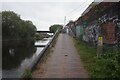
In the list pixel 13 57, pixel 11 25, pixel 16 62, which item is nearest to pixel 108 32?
pixel 16 62

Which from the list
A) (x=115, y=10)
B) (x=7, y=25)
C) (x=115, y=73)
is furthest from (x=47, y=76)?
(x=7, y=25)

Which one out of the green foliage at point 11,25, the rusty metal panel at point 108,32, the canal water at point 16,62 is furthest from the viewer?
the green foliage at point 11,25

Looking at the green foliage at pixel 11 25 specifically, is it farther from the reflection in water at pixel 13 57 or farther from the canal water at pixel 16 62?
the canal water at pixel 16 62

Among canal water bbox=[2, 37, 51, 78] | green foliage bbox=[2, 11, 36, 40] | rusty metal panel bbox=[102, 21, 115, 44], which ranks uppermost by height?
green foliage bbox=[2, 11, 36, 40]

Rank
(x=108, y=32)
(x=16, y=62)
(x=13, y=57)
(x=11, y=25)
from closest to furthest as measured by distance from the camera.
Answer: (x=108, y=32), (x=16, y=62), (x=13, y=57), (x=11, y=25)

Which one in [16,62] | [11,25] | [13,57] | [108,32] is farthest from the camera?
[11,25]

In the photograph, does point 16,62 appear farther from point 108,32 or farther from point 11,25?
point 11,25

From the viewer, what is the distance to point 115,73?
8453 millimetres

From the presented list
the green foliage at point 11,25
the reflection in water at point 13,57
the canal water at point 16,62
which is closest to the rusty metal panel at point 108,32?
the canal water at point 16,62

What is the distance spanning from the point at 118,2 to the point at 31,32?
104m

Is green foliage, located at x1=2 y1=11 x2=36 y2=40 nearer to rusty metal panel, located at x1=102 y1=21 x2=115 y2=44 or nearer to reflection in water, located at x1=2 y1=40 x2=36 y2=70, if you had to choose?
reflection in water, located at x1=2 y1=40 x2=36 y2=70

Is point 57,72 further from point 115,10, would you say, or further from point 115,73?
point 115,10

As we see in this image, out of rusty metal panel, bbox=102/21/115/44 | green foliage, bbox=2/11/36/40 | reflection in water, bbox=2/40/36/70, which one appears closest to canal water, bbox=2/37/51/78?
reflection in water, bbox=2/40/36/70

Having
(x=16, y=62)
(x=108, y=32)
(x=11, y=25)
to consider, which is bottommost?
(x=16, y=62)
